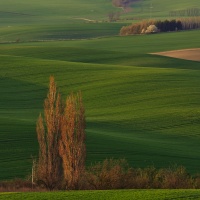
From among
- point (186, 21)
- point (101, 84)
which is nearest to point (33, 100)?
point (101, 84)

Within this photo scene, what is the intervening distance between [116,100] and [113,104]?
3.23ft

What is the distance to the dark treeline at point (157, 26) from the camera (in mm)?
93812

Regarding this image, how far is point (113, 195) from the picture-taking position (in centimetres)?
2014

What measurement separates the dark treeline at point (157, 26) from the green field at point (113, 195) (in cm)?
7378

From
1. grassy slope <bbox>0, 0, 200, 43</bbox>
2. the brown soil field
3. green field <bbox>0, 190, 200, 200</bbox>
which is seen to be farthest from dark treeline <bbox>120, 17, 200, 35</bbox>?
green field <bbox>0, 190, 200, 200</bbox>

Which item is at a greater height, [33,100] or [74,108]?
[74,108]

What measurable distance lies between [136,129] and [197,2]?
12470 centimetres

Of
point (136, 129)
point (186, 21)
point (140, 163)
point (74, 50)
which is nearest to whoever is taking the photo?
point (140, 163)

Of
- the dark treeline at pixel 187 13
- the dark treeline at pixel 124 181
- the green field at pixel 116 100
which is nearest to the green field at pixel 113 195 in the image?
the dark treeline at pixel 124 181

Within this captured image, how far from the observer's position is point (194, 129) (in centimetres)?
3681

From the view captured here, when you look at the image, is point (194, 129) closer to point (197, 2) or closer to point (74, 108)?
point (74, 108)

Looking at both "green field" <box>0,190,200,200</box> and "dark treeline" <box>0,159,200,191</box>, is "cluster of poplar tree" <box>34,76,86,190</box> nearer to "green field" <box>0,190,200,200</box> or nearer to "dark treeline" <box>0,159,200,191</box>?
"dark treeline" <box>0,159,200,191</box>

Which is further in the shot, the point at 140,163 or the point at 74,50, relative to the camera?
the point at 74,50

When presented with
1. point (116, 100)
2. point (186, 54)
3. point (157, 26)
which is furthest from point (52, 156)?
point (157, 26)
